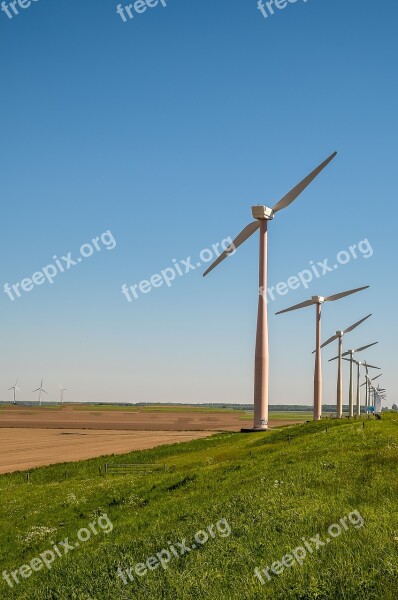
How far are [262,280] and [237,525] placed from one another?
5048 centimetres

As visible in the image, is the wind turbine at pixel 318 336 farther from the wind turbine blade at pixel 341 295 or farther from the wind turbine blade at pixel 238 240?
the wind turbine blade at pixel 238 240

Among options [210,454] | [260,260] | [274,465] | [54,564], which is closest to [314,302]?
[260,260]

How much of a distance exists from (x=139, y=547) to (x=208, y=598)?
8.11m

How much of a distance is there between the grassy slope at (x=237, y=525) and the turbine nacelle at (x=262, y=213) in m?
33.2

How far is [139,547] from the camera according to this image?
2484 cm

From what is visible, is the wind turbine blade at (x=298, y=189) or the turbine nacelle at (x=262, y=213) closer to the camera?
the wind turbine blade at (x=298, y=189)

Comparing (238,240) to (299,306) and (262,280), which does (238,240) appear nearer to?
(262,280)

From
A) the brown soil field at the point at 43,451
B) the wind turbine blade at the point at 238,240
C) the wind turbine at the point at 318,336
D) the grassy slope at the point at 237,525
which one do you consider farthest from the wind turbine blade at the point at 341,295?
the grassy slope at the point at 237,525

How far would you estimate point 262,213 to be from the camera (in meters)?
73.6

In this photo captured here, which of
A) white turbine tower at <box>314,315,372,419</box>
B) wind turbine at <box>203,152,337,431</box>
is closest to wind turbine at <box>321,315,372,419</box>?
white turbine tower at <box>314,315,372,419</box>

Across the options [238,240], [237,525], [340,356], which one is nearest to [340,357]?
[340,356]

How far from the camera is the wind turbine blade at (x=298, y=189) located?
6630 centimetres

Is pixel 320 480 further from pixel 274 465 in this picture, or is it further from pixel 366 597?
pixel 366 597

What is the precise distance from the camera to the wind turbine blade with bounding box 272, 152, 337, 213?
218ft
